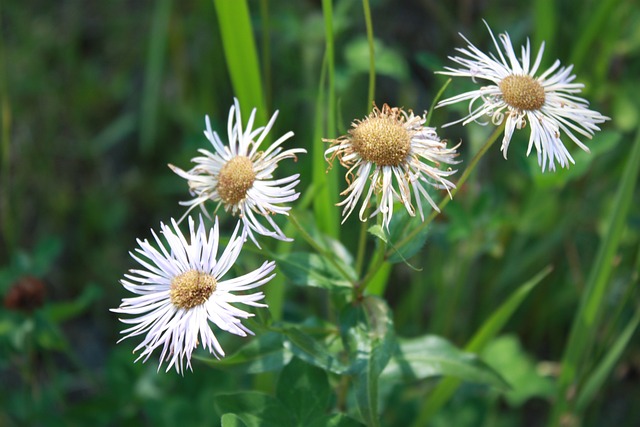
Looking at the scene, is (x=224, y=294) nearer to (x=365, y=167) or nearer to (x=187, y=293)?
(x=187, y=293)

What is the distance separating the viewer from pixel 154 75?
2.28 meters

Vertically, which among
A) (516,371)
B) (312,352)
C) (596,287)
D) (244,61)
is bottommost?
(516,371)

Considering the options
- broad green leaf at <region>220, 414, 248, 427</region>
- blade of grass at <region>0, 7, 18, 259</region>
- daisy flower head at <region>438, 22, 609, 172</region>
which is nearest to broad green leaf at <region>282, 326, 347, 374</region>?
broad green leaf at <region>220, 414, 248, 427</region>

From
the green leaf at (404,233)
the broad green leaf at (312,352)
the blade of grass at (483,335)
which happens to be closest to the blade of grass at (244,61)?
the green leaf at (404,233)

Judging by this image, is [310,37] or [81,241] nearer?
[310,37]

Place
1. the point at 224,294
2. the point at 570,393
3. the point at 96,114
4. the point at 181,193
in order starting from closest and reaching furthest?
1. the point at 224,294
2. the point at 570,393
3. the point at 181,193
4. the point at 96,114

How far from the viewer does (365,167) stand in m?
1.02

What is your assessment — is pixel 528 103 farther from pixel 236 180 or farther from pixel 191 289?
pixel 191 289

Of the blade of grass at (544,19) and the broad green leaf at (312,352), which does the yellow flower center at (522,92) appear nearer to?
the broad green leaf at (312,352)

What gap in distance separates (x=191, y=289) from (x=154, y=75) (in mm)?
1472

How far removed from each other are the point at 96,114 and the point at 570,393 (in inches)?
74.5

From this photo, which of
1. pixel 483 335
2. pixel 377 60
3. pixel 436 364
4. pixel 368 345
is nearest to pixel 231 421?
pixel 368 345

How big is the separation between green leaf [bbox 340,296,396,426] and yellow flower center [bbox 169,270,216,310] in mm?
253

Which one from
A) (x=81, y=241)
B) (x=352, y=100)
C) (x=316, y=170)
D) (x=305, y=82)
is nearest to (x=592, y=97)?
(x=352, y=100)
